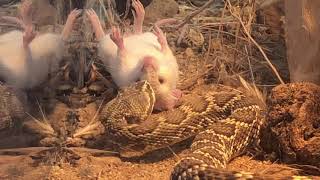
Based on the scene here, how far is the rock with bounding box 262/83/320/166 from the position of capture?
Answer: 10.3 ft

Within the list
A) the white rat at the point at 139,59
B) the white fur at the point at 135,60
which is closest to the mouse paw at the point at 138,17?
the white rat at the point at 139,59

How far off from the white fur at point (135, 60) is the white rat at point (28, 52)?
449 mm

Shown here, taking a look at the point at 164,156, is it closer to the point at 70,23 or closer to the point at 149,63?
the point at 149,63

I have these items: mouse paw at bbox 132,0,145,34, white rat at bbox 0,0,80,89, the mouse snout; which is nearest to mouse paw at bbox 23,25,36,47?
white rat at bbox 0,0,80,89

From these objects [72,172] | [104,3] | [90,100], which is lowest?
[72,172]

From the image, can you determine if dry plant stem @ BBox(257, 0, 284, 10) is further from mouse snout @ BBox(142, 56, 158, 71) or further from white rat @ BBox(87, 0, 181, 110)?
mouse snout @ BBox(142, 56, 158, 71)

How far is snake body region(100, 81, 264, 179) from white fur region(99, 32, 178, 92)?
0.16 meters

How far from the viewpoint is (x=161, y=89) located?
3.84 m

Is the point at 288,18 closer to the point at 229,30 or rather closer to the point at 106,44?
the point at 229,30

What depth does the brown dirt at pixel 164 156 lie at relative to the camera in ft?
9.60

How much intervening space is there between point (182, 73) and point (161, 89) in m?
0.44

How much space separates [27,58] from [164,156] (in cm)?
102

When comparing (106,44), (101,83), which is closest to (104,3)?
(106,44)

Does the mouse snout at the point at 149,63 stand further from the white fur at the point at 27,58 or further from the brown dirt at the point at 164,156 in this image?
the white fur at the point at 27,58
